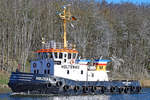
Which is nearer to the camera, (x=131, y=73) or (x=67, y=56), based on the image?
(x=67, y=56)

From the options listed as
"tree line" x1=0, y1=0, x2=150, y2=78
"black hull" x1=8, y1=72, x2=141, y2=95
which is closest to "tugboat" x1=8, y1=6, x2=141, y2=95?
"black hull" x1=8, y1=72, x2=141, y2=95

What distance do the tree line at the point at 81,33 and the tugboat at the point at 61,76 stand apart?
15780 millimetres

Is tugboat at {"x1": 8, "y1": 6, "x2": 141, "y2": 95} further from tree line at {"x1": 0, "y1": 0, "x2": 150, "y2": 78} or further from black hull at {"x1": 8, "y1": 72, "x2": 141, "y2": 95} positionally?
tree line at {"x1": 0, "y1": 0, "x2": 150, "y2": 78}

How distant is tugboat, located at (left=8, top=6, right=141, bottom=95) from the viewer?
117 feet

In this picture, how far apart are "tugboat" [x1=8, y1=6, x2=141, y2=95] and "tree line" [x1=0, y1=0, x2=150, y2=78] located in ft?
51.8

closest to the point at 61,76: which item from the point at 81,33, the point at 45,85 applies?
the point at 45,85

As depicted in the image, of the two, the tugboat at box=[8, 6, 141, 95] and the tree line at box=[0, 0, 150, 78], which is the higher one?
the tree line at box=[0, 0, 150, 78]

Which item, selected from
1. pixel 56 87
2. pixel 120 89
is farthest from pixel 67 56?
pixel 120 89

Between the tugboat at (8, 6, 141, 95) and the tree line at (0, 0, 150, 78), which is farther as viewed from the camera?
the tree line at (0, 0, 150, 78)

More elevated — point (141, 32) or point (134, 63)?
point (141, 32)

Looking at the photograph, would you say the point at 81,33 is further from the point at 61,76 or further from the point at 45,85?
the point at 45,85

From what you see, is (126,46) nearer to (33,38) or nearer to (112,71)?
(112,71)

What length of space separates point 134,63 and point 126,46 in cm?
406

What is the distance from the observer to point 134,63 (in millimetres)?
68438
